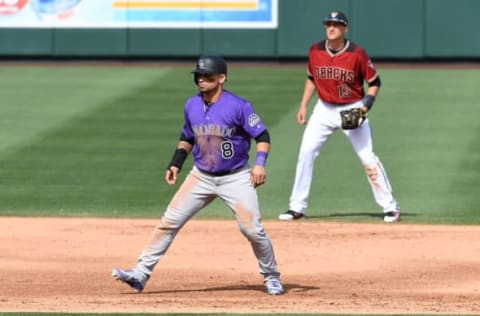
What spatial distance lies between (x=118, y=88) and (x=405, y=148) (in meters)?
6.69

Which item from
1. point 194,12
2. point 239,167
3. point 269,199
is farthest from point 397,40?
point 239,167

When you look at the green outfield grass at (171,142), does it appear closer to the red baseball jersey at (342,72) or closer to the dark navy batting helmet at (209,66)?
the red baseball jersey at (342,72)

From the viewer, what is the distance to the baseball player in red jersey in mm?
13930

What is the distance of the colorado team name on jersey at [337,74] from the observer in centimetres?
1394

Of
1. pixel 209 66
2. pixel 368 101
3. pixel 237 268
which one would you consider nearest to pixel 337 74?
pixel 368 101

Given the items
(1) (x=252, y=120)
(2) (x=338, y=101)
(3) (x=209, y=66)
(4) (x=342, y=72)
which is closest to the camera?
(3) (x=209, y=66)

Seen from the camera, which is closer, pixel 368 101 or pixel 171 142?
pixel 368 101

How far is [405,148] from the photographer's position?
18.6m

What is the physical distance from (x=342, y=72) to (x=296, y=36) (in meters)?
12.8

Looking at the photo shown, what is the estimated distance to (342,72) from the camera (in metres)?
13.9

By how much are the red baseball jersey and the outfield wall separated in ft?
39.9

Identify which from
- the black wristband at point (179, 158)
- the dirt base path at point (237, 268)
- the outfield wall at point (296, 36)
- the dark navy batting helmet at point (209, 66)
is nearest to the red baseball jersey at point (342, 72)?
the dirt base path at point (237, 268)

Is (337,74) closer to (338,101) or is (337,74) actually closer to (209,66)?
(338,101)

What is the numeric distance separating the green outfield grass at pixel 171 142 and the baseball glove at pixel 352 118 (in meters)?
1.20
